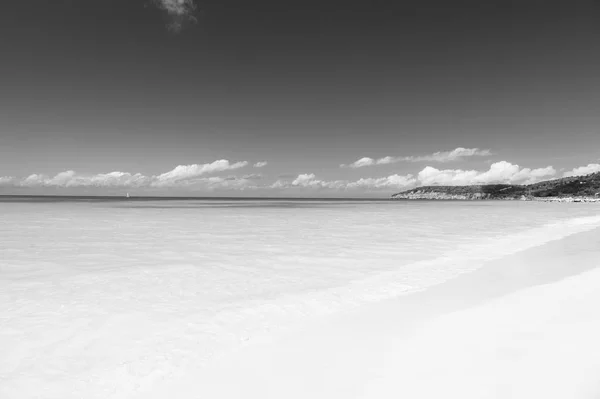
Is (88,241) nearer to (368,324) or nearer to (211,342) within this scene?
(211,342)

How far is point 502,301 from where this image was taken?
740 centimetres

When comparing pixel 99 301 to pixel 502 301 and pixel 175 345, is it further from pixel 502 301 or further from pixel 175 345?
pixel 502 301

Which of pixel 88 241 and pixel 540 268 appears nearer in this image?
pixel 540 268

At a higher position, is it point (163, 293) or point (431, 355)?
point (163, 293)

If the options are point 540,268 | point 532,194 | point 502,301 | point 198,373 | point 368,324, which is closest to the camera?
point 198,373

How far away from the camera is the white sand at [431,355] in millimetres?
4223

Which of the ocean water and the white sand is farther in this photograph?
the ocean water

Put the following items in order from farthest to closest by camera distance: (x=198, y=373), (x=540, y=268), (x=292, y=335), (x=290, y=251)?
(x=290, y=251), (x=540, y=268), (x=292, y=335), (x=198, y=373)

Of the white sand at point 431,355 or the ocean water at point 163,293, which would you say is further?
the ocean water at point 163,293

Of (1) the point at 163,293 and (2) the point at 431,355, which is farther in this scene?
(1) the point at 163,293

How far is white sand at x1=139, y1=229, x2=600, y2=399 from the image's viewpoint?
13.9ft

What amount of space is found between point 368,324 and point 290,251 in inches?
322

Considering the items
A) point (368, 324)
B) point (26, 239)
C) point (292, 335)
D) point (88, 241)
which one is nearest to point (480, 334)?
point (368, 324)

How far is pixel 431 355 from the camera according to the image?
5020mm
